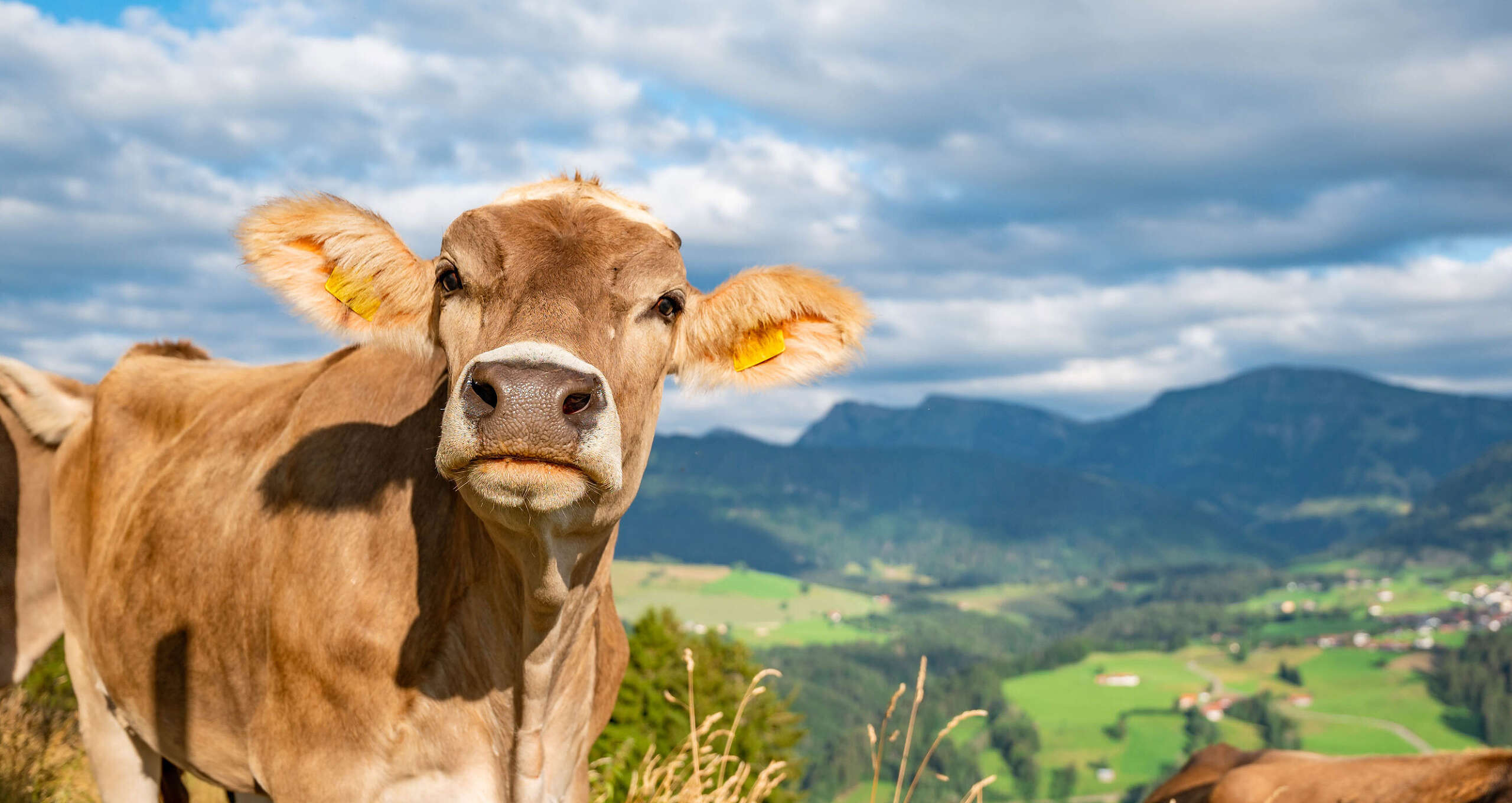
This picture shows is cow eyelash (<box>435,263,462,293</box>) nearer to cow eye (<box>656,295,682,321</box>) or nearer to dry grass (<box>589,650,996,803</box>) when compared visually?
cow eye (<box>656,295,682,321</box>)

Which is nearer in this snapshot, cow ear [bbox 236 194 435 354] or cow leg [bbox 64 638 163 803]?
cow ear [bbox 236 194 435 354]

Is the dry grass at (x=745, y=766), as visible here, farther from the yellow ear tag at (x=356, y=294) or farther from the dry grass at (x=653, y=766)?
the yellow ear tag at (x=356, y=294)

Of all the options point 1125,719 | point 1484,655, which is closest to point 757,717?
point 1125,719

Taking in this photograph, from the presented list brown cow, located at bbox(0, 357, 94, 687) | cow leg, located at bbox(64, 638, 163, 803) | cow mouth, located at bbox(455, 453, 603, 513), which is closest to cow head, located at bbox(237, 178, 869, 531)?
cow mouth, located at bbox(455, 453, 603, 513)

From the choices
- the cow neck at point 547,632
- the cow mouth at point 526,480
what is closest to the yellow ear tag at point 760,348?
the cow neck at point 547,632

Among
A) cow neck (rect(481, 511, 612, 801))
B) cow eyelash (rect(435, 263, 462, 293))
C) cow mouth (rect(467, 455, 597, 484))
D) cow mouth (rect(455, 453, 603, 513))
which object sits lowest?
cow neck (rect(481, 511, 612, 801))

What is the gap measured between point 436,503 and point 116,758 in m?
3.75

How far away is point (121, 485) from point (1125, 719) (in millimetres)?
202550

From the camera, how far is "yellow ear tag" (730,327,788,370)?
17.1 feet

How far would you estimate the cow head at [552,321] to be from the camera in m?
3.66

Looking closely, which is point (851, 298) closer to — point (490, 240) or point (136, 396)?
point (490, 240)

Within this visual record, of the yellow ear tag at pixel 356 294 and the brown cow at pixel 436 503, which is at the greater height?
the yellow ear tag at pixel 356 294

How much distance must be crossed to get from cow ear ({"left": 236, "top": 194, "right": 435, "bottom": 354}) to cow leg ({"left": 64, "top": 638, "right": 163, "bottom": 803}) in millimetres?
3311

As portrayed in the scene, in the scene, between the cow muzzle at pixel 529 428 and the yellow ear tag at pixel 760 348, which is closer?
the cow muzzle at pixel 529 428
